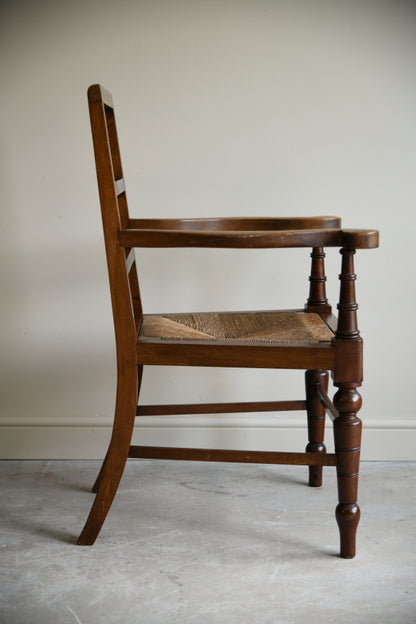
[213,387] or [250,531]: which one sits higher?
[213,387]

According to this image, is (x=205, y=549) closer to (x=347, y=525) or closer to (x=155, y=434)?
(x=347, y=525)

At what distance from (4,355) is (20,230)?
0.40 meters

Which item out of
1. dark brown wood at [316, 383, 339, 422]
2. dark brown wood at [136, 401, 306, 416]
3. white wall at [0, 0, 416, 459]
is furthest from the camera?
white wall at [0, 0, 416, 459]

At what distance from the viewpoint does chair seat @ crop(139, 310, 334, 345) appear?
4.79ft

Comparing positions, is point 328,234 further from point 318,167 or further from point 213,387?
point 213,387

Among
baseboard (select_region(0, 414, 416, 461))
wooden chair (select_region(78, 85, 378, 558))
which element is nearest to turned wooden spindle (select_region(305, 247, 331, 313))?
wooden chair (select_region(78, 85, 378, 558))

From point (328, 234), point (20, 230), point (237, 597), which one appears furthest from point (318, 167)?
point (237, 597)

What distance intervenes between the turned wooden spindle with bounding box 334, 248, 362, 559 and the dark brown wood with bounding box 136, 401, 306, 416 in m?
0.32

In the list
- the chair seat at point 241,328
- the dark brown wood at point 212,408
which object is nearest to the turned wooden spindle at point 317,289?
the chair seat at point 241,328

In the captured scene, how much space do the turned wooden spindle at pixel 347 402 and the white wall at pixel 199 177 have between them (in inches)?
25.0

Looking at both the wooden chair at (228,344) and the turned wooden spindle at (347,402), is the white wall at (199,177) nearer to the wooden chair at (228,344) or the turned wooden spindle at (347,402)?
the wooden chair at (228,344)

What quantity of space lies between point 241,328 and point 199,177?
600 mm

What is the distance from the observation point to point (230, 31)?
1924mm

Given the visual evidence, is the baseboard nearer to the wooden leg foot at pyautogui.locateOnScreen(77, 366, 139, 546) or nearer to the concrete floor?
the concrete floor
